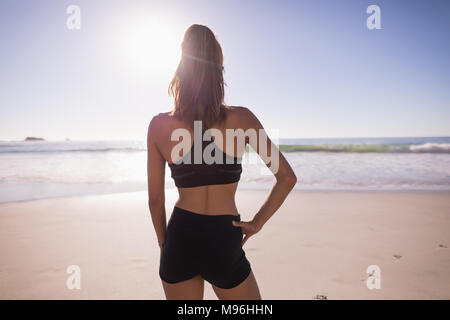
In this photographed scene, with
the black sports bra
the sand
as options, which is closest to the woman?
the black sports bra

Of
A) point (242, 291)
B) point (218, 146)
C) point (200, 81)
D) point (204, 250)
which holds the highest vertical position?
point (200, 81)

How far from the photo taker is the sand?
3716 mm

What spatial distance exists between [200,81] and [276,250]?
4.08 metres

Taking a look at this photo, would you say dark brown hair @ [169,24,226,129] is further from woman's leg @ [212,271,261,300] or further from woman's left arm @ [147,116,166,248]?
woman's leg @ [212,271,261,300]

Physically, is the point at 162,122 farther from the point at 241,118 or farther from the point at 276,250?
the point at 276,250

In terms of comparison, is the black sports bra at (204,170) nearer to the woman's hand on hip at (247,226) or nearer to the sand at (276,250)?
the woman's hand on hip at (247,226)

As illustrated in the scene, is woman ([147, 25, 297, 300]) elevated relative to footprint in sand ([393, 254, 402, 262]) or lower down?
elevated

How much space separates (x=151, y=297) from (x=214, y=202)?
8.58ft

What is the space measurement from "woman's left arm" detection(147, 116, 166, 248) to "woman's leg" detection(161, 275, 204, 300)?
302mm

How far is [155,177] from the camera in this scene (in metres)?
1.62

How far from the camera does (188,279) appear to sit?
1581 mm

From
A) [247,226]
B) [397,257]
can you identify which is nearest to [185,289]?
[247,226]
